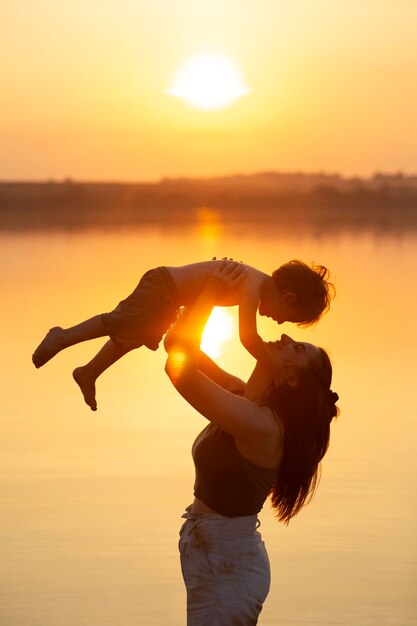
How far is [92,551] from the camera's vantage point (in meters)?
8.88

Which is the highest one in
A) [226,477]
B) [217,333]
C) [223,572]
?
[217,333]

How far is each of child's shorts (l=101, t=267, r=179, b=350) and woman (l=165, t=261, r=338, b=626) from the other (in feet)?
3.20


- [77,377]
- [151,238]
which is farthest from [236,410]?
[151,238]

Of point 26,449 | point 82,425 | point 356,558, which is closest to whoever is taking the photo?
point 356,558

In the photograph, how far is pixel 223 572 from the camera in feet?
16.4

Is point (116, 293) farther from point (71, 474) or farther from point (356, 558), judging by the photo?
point (356, 558)

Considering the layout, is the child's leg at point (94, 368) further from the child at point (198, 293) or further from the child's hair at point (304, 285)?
the child's hair at point (304, 285)

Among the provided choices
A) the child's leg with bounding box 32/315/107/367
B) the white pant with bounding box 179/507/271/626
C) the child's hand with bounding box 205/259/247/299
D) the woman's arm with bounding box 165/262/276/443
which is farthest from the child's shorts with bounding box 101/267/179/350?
the white pant with bounding box 179/507/271/626

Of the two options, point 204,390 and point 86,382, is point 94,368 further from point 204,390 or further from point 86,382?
point 204,390

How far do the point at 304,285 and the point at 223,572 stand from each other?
1.42m

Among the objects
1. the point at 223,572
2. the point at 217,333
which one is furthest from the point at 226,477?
the point at 217,333

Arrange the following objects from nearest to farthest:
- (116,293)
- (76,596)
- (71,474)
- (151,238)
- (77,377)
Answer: (77,377) < (76,596) < (71,474) < (116,293) < (151,238)

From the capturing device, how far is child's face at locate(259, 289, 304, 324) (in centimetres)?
603

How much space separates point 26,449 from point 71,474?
994 millimetres
